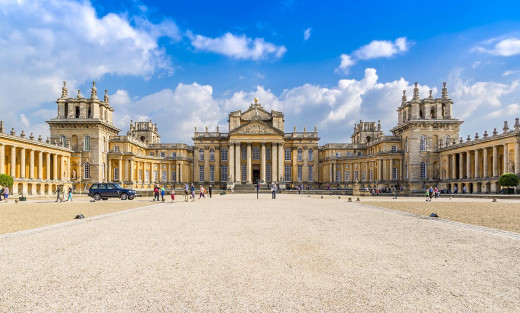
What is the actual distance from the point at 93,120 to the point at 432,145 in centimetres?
5286

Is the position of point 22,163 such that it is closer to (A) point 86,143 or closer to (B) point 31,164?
(B) point 31,164

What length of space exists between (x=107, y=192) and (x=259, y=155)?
126 ft

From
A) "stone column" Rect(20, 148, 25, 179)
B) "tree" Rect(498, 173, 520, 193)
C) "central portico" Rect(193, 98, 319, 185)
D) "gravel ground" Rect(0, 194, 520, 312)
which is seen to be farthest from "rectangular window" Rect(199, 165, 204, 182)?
"gravel ground" Rect(0, 194, 520, 312)

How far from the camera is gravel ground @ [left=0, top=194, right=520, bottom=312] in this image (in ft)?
17.1

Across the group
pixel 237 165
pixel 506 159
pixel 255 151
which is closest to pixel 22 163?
pixel 237 165

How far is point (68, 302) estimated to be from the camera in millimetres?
5289

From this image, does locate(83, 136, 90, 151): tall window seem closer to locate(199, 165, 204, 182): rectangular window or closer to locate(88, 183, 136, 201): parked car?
locate(199, 165, 204, 182): rectangular window

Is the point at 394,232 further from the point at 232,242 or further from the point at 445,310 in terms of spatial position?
the point at 445,310

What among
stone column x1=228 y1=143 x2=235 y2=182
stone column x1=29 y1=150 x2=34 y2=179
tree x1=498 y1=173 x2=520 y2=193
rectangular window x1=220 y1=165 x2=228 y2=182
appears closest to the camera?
tree x1=498 y1=173 x2=520 y2=193

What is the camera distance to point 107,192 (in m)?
34.0

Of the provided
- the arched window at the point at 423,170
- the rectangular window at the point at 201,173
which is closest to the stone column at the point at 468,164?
the arched window at the point at 423,170

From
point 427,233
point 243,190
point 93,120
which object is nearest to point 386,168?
point 243,190

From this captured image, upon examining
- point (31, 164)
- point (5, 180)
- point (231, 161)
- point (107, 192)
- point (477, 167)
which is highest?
point (231, 161)

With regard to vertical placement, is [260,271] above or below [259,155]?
below
